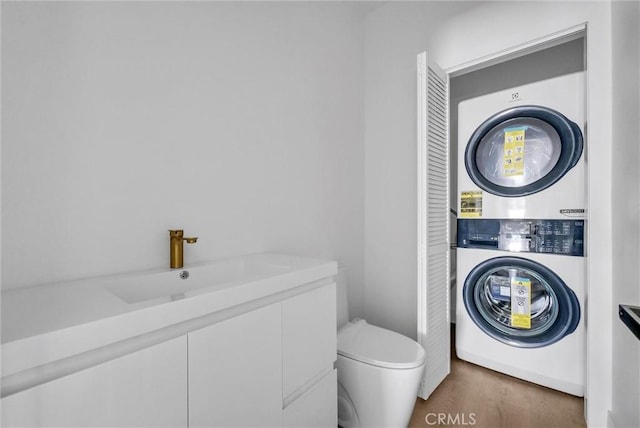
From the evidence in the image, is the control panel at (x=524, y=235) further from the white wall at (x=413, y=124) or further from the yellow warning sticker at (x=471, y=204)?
the white wall at (x=413, y=124)

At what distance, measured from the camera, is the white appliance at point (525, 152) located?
67.6 inches

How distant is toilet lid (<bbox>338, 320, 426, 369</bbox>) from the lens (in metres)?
1.33

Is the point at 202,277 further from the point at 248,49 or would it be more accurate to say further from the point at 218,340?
the point at 248,49

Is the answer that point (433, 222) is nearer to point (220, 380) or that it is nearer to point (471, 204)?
point (471, 204)

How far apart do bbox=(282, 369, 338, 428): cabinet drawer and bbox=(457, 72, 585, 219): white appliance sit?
58.9 inches

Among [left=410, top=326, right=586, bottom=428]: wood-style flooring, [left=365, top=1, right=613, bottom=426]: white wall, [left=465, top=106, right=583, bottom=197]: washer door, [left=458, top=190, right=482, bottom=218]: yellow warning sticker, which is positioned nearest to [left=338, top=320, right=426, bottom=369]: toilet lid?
[left=410, top=326, right=586, bottom=428]: wood-style flooring

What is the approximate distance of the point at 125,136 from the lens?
1081mm

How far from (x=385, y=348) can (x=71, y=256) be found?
1346mm

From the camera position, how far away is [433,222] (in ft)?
5.69

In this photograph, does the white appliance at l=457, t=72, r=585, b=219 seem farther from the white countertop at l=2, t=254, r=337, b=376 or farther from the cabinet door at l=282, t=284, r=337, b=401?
the white countertop at l=2, t=254, r=337, b=376

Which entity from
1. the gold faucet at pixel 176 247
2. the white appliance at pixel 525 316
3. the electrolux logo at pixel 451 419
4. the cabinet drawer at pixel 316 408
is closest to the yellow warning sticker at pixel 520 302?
the white appliance at pixel 525 316

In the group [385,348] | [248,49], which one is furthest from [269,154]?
[385,348]

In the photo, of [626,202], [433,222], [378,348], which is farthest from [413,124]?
[378,348]

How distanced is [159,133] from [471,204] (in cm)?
193
